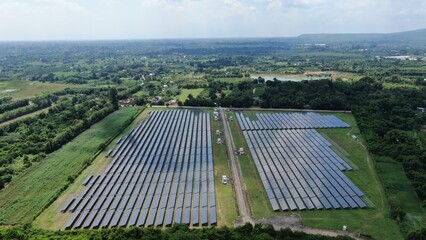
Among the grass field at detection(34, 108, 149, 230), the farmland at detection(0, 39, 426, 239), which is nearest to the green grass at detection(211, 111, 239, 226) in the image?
the farmland at detection(0, 39, 426, 239)

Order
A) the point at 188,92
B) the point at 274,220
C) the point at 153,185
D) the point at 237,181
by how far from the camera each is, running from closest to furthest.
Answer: the point at 274,220, the point at 153,185, the point at 237,181, the point at 188,92

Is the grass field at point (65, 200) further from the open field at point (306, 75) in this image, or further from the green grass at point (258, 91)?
the open field at point (306, 75)

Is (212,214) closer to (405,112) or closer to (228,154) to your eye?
(228,154)

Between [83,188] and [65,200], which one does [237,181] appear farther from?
[65,200]

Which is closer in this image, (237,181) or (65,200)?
(65,200)

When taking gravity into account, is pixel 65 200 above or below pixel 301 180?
below

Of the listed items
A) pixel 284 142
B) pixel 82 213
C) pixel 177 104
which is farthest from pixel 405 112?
pixel 82 213

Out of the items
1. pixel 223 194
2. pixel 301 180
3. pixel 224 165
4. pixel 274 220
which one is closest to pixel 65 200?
pixel 223 194
